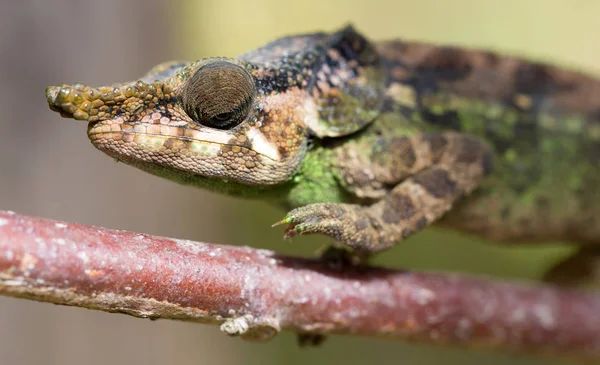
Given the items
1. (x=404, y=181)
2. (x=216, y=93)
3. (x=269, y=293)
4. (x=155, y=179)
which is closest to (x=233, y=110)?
(x=216, y=93)

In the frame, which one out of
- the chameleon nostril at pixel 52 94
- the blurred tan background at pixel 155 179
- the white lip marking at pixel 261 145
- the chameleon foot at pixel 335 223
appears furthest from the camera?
the blurred tan background at pixel 155 179

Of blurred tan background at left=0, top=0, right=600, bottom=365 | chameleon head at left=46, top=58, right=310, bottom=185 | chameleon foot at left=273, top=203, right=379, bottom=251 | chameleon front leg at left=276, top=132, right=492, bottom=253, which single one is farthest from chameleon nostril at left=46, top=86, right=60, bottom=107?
blurred tan background at left=0, top=0, right=600, bottom=365

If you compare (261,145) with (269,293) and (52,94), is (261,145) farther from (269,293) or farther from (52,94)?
(52,94)

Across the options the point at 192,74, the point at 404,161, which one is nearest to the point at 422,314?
the point at 404,161

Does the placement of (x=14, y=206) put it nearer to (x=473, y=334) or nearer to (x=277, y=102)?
(x=277, y=102)

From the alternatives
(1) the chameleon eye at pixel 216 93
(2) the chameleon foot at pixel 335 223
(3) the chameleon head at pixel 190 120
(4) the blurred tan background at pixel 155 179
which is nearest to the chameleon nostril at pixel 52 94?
(3) the chameleon head at pixel 190 120

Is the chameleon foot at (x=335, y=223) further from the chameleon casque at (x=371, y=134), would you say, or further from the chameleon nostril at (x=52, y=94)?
the chameleon nostril at (x=52, y=94)

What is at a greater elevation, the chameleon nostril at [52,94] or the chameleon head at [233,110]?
the chameleon nostril at [52,94]
